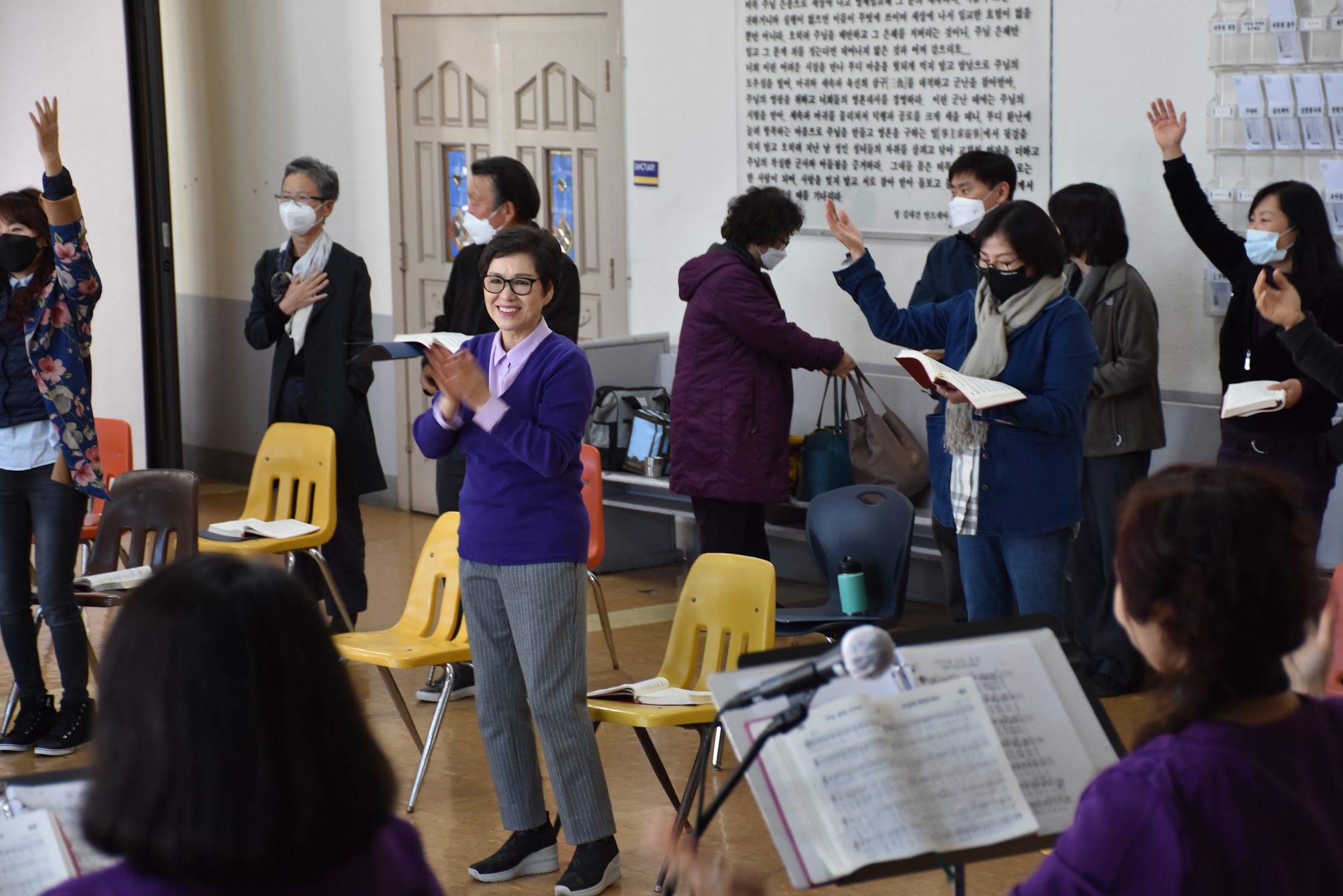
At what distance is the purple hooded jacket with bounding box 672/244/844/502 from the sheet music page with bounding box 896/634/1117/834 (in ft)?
11.1

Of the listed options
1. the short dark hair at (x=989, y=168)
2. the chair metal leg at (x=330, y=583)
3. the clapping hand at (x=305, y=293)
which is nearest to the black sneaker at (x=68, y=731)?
the chair metal leg at (x=330, y=583)

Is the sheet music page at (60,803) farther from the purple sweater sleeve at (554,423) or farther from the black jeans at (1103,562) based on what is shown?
the black jeans at (1103,562)

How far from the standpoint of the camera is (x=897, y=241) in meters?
6.32

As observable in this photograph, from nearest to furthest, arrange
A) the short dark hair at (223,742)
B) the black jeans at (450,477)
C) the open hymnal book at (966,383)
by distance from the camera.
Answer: the short dark hair at (223,742)
the open hymnal book at (966,383)
the black jeans at (450,477)

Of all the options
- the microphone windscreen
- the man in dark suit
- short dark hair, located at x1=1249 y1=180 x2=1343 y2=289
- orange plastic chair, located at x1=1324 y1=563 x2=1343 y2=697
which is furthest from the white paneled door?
the microphone windscreen

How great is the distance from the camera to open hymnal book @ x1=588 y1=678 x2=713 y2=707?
12.1 ft

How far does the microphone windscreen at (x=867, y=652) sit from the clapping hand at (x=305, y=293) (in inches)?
157

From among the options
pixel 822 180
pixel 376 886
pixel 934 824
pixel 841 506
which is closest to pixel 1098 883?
pixel 934 824

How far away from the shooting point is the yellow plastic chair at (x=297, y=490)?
5164 millimetres

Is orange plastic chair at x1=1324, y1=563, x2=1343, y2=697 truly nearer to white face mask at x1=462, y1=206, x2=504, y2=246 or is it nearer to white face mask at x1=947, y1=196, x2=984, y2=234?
white face mask at x1=947, y1=196, x2=984, y2=234

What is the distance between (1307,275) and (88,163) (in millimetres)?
5896

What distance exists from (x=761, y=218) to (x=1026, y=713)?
3.50 meters

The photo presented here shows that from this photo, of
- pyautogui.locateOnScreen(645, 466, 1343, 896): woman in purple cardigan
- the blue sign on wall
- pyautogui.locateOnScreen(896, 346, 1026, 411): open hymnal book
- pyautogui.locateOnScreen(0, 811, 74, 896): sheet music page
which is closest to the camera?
pyautogui.locateOnScreen(645, 466, 1343, 896): woman in purple cardigan

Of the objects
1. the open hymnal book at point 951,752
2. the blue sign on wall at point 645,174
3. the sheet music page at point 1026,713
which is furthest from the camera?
the blue sign on wall at point 645,174
